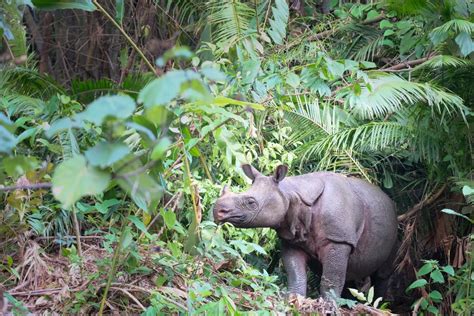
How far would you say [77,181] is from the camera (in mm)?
1998

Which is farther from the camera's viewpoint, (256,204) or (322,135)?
(322,135)

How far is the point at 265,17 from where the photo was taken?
7945 millimetres

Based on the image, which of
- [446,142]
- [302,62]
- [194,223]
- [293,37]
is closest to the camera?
[194,223]

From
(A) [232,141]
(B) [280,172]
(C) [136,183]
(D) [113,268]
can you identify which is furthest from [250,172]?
(C) [136,183]

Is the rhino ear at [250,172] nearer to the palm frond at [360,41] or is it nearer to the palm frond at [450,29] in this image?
the palm frond at [450,29]

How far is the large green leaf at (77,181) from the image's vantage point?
78.1 inches

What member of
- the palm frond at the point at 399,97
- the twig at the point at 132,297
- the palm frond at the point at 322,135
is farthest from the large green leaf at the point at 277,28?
the twig at the point at 132,297

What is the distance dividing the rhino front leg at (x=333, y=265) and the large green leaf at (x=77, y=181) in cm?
425

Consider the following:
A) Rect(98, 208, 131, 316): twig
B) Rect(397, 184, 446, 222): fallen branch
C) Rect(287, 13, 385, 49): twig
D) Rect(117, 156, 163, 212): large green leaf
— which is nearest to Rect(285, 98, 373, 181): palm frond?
Rect(397, 184, 446, 222): fallen branch

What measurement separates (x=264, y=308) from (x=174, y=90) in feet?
10.5

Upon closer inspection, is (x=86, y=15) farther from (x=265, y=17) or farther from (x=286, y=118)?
(x=286, y=118)

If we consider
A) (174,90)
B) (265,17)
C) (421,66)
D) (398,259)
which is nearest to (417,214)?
(398,259)

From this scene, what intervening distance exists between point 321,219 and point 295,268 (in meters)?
0.39

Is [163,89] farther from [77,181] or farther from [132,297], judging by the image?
[132,297]
